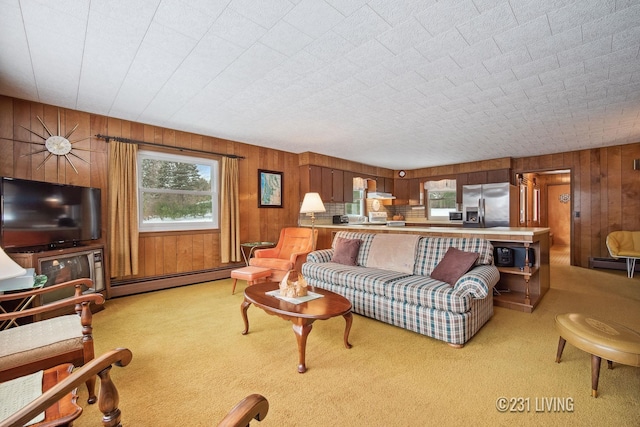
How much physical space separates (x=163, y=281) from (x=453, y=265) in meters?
4.17

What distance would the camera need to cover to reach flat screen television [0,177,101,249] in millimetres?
2852

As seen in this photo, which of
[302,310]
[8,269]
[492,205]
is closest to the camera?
[8,269]

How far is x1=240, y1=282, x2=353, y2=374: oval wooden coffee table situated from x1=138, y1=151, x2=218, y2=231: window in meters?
2.68

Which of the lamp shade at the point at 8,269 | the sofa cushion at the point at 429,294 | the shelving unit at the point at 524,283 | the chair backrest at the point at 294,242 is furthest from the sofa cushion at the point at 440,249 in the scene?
the lamp shade at the point at 8,269

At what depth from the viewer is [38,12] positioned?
1975 millimetres

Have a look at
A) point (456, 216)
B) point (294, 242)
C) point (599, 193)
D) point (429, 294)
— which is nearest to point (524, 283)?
point (429, 294)

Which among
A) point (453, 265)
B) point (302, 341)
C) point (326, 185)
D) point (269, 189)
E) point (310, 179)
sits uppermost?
point (310, 179)

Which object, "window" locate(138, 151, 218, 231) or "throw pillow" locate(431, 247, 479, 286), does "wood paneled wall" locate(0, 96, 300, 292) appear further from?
"throw pillow" locate(431, 247, 479, 286)

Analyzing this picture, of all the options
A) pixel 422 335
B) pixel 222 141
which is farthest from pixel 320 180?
pixel 422 335

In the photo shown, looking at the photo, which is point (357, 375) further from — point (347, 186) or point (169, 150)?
point (347, 186)

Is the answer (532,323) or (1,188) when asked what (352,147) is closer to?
(532,323)

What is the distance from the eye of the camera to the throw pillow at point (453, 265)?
289 centimetres

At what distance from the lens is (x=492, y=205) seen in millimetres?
6699

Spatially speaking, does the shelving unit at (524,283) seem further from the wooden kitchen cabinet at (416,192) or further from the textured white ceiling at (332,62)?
the wooden kitchen cabinet at (416,192)
